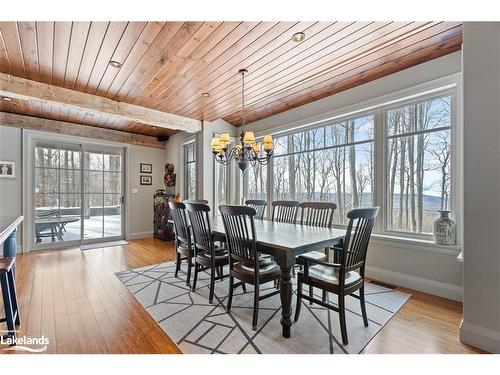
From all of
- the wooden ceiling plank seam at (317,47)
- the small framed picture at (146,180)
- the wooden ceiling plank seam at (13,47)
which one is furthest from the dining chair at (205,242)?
the small framed picture at (146,180)

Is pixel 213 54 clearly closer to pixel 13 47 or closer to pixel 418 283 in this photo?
pixel 13 47

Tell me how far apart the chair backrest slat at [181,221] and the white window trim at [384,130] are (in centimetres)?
245

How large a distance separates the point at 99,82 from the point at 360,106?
11.4 feet

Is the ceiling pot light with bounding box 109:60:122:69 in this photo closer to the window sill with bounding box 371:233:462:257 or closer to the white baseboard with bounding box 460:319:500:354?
the window sill with bounding box 371:233:462:257

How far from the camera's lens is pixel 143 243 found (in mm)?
5203

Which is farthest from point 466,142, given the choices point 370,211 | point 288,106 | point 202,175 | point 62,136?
point 62,136

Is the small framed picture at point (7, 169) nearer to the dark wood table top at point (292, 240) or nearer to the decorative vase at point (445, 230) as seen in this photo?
the dark wood table top at point (292, 240)

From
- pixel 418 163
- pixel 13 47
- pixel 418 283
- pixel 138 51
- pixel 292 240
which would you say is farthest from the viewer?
pixel 418 163

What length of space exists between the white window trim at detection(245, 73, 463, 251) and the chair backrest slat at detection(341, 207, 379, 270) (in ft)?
4.36

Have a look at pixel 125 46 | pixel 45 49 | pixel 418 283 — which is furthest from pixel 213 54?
pixel 418 283

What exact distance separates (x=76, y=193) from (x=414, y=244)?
6042mm

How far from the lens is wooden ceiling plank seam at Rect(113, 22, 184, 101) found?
2.08 meters

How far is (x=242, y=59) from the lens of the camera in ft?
8.54
